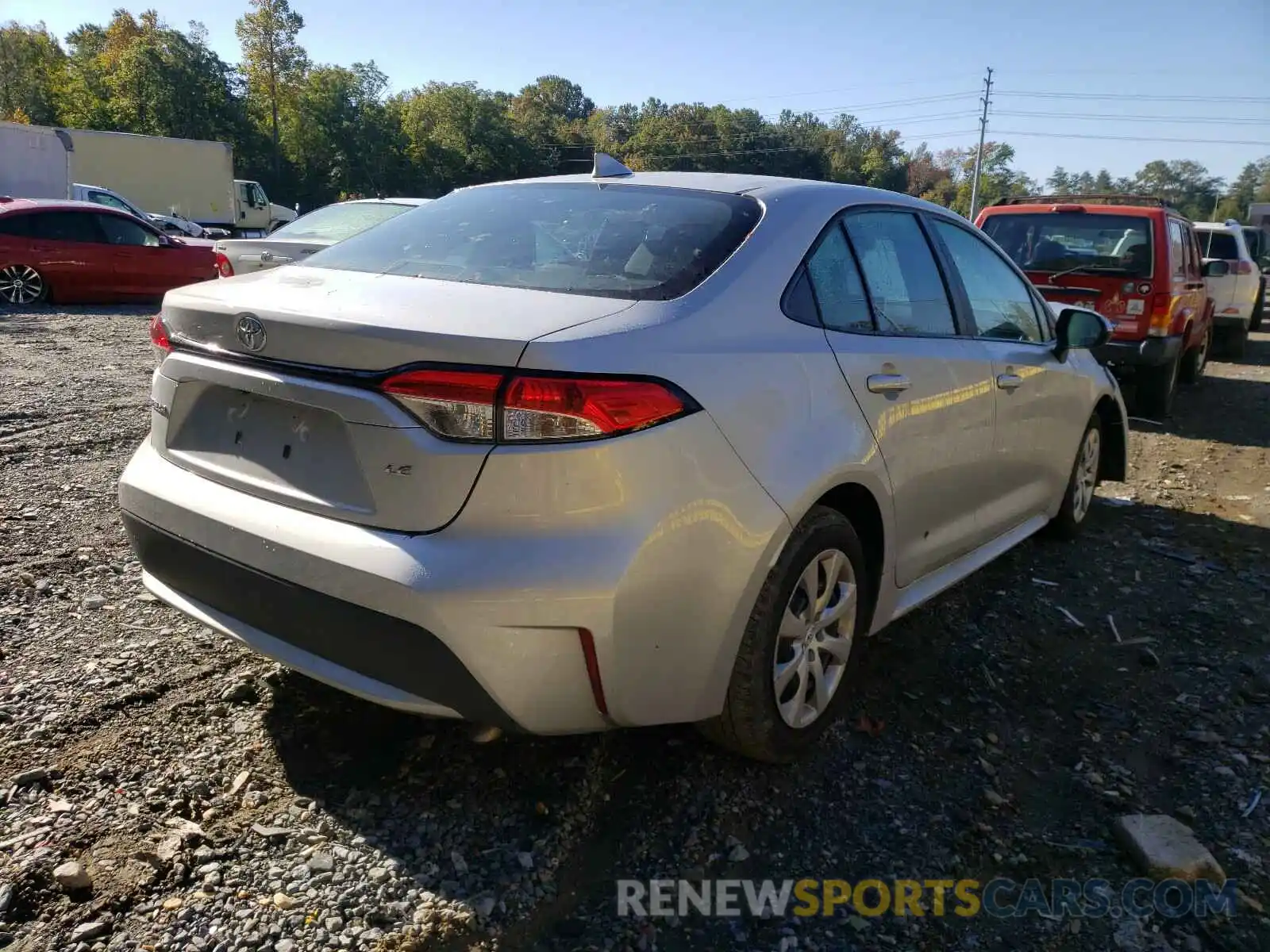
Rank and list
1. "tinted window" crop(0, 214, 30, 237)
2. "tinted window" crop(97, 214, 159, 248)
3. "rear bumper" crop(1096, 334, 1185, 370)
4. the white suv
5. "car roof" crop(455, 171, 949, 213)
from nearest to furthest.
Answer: "car roof" crop(455, 171, 949, 213) < "rear bumper" crop(1096, 334, 1185, 370) < "tinted window" crop(0, 214, 30, 237) < the white suv < "tinted window" crop(97, 214, 159, 248)

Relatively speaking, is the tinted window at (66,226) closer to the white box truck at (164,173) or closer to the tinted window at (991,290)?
the white box truck at (164,173)

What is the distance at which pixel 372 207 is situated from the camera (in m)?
10.4

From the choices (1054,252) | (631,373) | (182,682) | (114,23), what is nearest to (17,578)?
(182,682)

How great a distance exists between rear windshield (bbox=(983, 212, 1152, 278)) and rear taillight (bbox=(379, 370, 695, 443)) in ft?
23.2

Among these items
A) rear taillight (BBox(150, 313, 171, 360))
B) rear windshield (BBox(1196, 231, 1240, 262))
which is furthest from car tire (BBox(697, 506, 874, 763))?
rear windshield (BBox(1196, 231, 1240, 262))

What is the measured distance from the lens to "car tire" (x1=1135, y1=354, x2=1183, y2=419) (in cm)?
853

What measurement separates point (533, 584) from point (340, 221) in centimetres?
925

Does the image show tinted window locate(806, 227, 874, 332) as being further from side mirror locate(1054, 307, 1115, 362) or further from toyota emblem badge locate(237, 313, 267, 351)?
side mirror locate(1054, 307, 1115, 362)

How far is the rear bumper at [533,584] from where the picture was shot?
2.11 metres

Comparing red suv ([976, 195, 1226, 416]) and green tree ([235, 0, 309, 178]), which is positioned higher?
green tree ([235, 0, 309, 178])

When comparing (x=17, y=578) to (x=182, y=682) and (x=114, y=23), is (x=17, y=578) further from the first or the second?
(x=114, y=23)

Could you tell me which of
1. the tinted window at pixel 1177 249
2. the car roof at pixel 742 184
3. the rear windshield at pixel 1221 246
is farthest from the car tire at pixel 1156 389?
the rear windshield at pixel 1221 246

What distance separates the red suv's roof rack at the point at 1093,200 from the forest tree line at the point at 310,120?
30211 mm

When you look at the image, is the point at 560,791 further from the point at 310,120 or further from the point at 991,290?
the point at 310,120
